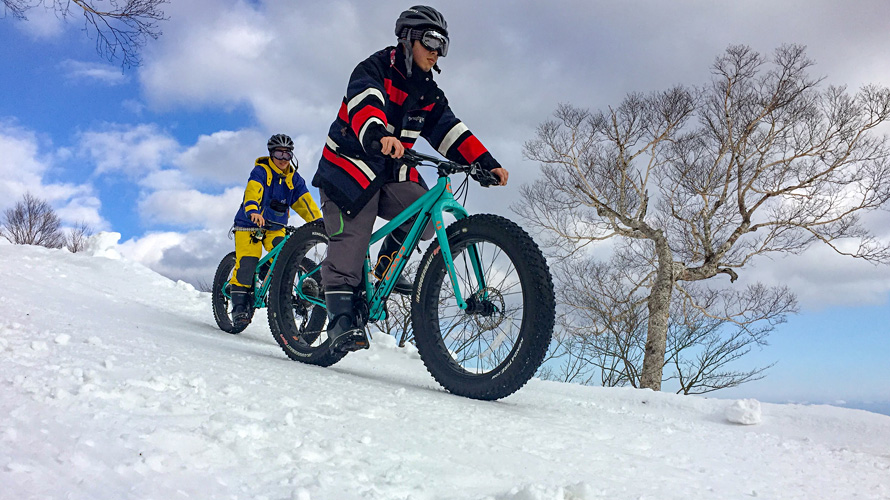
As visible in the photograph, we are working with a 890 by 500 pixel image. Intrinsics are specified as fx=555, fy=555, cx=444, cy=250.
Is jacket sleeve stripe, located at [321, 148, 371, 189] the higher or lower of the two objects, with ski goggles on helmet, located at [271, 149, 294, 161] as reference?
lower

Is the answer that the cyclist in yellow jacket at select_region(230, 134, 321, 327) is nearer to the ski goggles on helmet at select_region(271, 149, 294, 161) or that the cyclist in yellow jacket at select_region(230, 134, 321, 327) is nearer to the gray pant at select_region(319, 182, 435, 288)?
the ski goggles on helmet at select_region(271, 149, 294, 161)

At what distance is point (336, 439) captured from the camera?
177cm

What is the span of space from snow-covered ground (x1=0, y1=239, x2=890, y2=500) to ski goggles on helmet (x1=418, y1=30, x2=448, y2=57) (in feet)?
6.49

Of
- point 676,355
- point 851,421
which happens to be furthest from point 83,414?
point 676,355

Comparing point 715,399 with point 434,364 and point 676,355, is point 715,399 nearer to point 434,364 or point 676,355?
point 434,364

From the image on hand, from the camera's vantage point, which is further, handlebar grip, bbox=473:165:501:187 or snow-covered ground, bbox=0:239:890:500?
handlebar grip, bbox=473:165:501:187

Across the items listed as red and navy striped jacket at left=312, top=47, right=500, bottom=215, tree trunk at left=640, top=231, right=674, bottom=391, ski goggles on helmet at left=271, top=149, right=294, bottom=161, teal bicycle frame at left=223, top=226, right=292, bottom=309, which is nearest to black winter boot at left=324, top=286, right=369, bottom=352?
red and navy striped jacket at left=312, top=47, right=500, bottom=215

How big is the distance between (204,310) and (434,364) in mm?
6536

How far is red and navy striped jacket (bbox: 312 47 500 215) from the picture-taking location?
3295 millimetres

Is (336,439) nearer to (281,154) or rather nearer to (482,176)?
(482,176)

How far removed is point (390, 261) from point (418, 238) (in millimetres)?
316

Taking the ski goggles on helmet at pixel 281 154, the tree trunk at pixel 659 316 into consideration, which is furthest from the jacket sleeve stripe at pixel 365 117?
the tree trunk at pixel 659 316

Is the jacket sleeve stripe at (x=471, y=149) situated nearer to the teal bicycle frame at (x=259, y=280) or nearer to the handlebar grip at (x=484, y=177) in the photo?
the handlebar grip at (x=484, y=177)

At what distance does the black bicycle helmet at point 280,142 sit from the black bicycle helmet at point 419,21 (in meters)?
3.13
